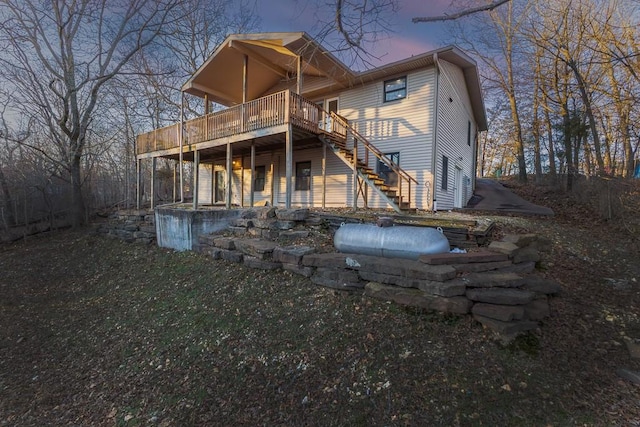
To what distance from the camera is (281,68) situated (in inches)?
478

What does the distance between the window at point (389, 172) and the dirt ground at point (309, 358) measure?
5515 millimetres

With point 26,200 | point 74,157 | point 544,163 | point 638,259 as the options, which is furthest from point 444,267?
point 544,163

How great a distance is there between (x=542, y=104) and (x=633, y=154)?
5.65 metres

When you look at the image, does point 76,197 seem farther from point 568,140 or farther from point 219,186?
point 568,140

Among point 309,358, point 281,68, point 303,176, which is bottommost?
point 309,358

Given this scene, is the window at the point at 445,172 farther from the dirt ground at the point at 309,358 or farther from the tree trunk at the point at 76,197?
the tree trunk at the point at 76,197

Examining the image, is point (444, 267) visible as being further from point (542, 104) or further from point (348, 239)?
point (542, 104)

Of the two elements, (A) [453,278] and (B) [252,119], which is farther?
(B) [252,119]

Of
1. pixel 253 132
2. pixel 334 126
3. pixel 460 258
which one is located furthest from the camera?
pixel 334 126

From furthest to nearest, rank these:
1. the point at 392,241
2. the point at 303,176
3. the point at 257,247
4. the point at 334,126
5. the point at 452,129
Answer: the point at 303,176 < the point at 452,129 < the point at 334,126 < the point at 257,247 < the point at 392,241

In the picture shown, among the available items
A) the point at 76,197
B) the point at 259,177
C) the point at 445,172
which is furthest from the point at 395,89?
the point at 76,197

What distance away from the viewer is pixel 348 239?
201 inches

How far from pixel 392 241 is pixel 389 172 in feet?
22.2

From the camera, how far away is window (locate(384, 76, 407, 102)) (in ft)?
35.7
